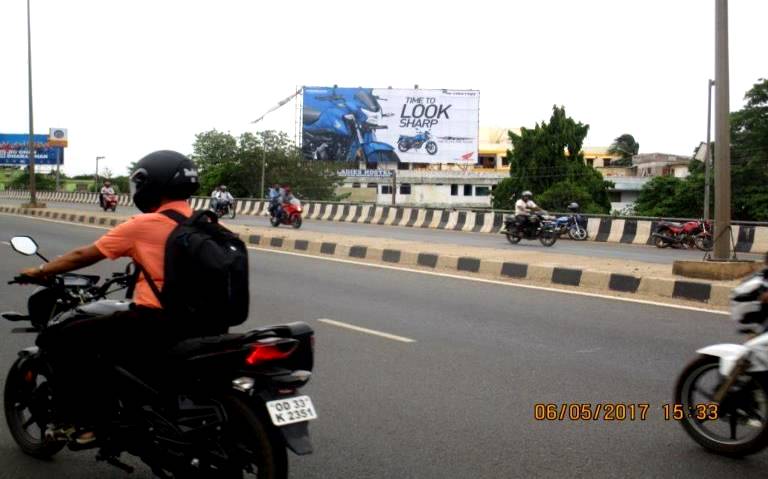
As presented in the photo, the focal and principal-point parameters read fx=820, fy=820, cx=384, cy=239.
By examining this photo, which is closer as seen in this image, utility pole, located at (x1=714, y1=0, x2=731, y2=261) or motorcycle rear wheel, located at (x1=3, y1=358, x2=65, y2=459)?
motorcycle rear wheel, located at (x1=3, y1=358, x2=65, y2=459)

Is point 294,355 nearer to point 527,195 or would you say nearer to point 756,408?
point 756,408

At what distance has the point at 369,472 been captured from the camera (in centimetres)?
385

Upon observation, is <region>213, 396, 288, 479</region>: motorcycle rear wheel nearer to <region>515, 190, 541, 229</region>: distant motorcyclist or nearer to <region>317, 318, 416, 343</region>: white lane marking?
<region>317, 318, 416, 343</region>: white lane marking

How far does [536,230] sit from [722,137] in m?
9.19

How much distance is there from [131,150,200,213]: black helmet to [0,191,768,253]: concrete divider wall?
526 inches

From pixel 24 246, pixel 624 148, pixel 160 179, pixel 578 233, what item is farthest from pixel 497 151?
pixel 160 179

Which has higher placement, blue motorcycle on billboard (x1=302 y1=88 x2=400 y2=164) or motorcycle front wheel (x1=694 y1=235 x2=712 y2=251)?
blue motorcycle on billboard (x1=302 y1=88 x2=400 y2=164)

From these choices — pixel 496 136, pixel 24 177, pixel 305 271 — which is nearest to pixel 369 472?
pixel 305 271

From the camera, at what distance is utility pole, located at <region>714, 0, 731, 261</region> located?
10141mm

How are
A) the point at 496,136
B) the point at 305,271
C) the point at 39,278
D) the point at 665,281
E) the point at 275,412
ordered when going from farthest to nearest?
the point at 496,136 → the point at 305,271 → the point at 665,281 → the point at 39,278 → the point at 275,412

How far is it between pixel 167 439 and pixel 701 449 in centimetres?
267

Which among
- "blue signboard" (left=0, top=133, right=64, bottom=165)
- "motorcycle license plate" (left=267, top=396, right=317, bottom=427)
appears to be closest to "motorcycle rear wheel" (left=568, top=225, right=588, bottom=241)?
"motorcycle license plate" (left=267, top=396, right=317, bottom=427)

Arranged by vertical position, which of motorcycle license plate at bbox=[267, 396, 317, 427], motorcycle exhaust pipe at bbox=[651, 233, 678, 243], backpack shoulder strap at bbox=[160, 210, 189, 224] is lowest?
motorcycle exhaust pipe at bbox=[651, 233, 678, 243]

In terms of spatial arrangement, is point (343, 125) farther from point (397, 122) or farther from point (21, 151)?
point (21, 151)
